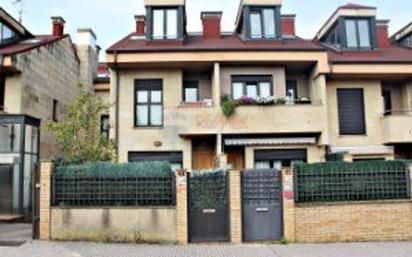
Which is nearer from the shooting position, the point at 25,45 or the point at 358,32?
the point at 25,45

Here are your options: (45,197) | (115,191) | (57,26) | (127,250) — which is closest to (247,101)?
(115,191)

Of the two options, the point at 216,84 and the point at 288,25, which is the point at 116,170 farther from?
the point at 288,25

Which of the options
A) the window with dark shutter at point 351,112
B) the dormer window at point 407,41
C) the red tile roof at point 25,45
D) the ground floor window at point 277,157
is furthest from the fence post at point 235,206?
Result: the dormer window at point 407,41

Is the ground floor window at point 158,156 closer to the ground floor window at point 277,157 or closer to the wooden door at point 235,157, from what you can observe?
the wooden door at point 235,157

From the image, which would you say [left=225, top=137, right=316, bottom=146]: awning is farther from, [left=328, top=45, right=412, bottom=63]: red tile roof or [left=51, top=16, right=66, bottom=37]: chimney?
[left=51, top=16, right=66, bottom=37]: chimney

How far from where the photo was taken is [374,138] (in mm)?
18297

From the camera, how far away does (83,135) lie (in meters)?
14.4

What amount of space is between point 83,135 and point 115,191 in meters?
3.85

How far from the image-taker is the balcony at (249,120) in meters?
16.7

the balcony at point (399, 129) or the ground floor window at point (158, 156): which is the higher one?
the balcony at point (399, 129)

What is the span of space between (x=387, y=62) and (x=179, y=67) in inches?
365

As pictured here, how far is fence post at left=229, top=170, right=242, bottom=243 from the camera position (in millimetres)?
11102

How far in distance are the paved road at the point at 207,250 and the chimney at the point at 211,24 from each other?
12.5 metres

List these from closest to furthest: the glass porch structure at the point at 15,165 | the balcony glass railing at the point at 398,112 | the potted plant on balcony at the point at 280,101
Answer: the glass porch structure at the point at 15,165, the potted plant on balcony at the point at 280,101, the balcony glass railing at the point at 398,112
